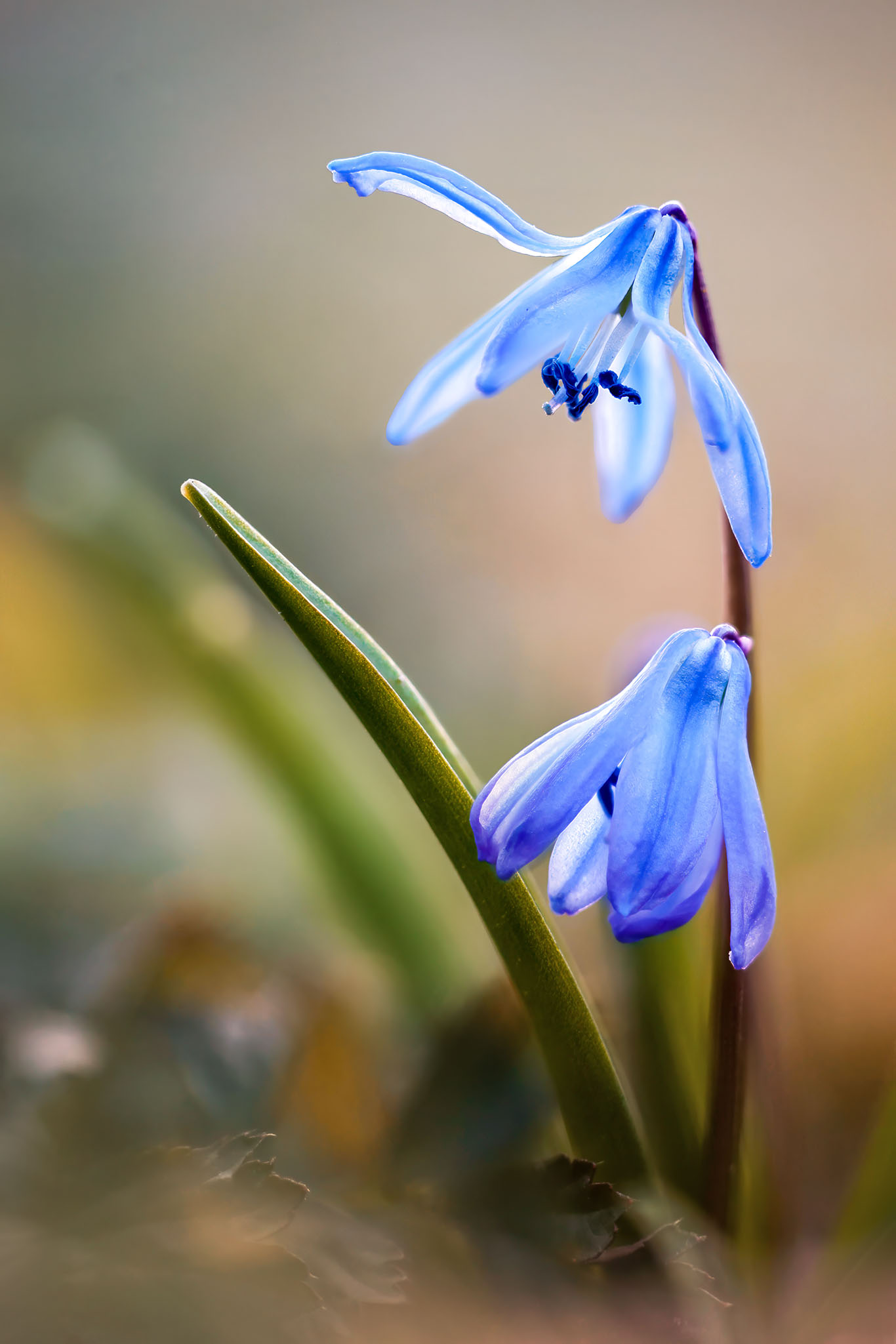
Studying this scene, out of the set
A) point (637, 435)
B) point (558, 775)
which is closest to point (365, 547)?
point (637, 435)

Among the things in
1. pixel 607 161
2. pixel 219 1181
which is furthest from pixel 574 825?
pixel 607 161

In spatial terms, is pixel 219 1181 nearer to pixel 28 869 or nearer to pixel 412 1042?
pixel 412 1042

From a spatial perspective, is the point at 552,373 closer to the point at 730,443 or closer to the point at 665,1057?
the point at 730,443

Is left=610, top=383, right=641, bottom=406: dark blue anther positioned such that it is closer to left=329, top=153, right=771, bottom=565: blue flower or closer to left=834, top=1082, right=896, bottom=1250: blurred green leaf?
left=329, top=153, right=771, bottom=565: blue flower

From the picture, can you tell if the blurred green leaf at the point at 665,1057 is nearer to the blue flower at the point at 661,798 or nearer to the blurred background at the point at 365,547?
the blurred background at the point at 365,547

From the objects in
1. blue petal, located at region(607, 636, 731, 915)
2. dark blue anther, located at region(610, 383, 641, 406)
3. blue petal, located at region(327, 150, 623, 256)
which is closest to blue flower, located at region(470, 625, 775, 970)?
blue petal, located at region(607, 636, 731, 915)
